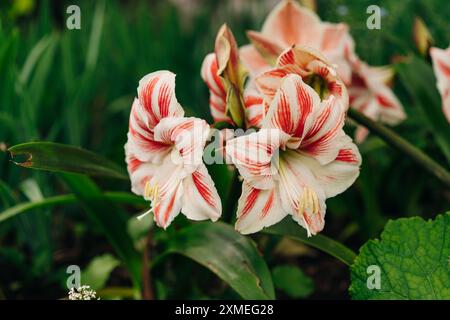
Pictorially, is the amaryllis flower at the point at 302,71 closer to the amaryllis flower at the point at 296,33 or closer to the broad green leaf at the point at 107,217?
the amaryllis flower at the point at 296,33

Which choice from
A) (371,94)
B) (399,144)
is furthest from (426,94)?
(399,144)

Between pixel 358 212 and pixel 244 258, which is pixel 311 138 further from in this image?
pixel 358 212

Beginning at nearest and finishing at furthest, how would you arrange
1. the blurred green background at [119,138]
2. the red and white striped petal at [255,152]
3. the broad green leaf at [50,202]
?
1. the red and white striped petal at [255,152]
2. the broad green leaf at [50,202]
3. the blurred green background at [119,138]

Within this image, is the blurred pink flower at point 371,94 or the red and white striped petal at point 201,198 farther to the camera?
the blurred pink flower at point 371,94

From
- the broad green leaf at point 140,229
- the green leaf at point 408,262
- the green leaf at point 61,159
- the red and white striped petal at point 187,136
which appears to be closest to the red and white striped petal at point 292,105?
the red and white striped petal at point 187,136

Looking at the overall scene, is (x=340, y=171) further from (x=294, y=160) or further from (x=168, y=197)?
(x=168, y=197)

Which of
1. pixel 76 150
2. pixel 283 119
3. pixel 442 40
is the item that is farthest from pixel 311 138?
pixel 442 40

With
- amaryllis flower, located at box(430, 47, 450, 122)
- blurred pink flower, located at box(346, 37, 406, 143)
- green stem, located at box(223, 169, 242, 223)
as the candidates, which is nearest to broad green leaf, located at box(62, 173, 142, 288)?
green stem, located at box(223, 169, 242, 223)
